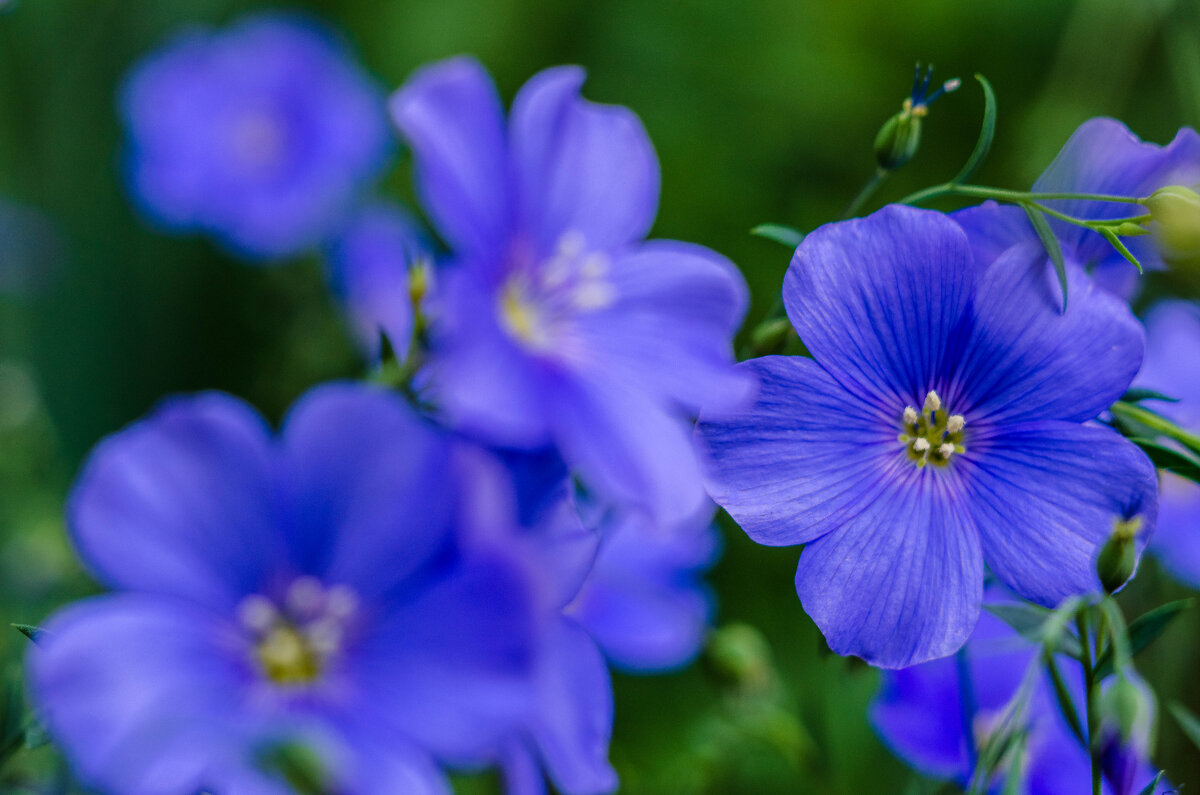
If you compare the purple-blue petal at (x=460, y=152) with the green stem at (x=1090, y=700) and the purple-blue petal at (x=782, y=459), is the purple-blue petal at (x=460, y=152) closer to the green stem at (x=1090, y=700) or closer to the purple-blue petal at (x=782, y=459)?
the purple-blue petal at (x=782, y=459)

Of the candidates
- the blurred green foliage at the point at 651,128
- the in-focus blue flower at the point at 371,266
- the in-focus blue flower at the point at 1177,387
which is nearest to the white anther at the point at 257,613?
the in-focus blue flower at the point at 1177,387

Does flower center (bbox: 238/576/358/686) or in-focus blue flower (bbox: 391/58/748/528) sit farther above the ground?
in-focus blue flower (bbox: 391/58/748/528)

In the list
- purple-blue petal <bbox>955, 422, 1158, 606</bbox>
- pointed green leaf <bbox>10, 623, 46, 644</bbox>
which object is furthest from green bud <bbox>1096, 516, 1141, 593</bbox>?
pointed green leaf <bbox>10, 623, 46, 644</bbox>

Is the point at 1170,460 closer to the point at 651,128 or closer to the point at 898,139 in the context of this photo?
the point at 898,139

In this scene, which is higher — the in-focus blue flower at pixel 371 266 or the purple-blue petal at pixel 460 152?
the purple-blue petal at pixel 460 152

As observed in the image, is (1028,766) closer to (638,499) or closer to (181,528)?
(638,499)

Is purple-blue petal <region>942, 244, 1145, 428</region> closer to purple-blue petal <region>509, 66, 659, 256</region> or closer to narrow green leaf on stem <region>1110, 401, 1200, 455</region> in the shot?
narrow green leaf on stem <region>1110, 401, 1200, 455</region>
